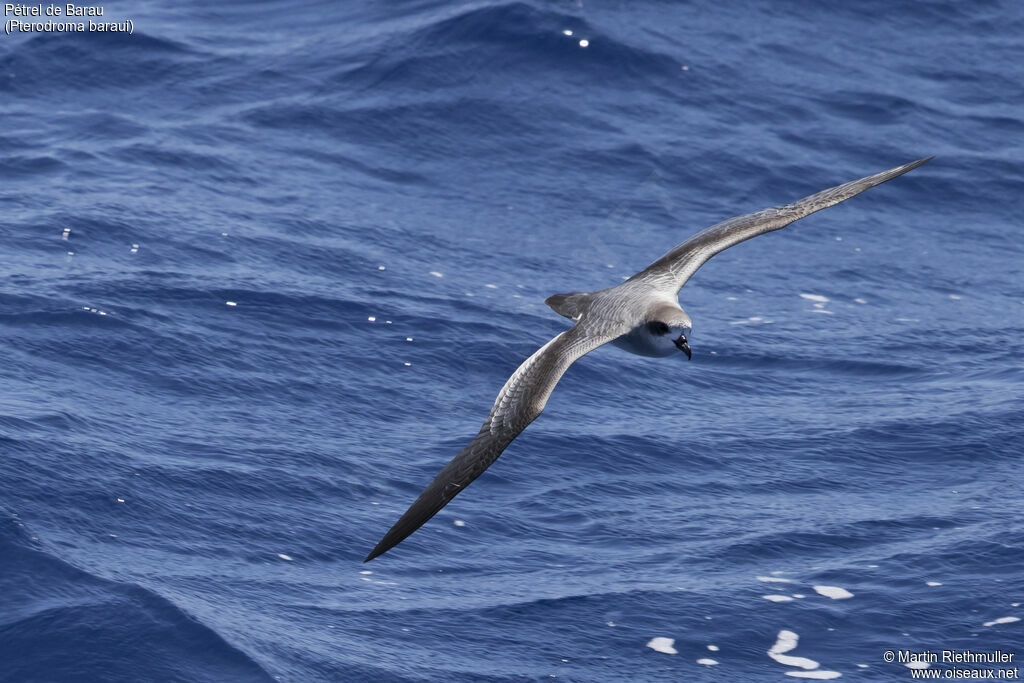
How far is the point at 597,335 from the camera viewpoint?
1154 centimetres

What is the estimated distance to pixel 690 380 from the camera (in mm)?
19859

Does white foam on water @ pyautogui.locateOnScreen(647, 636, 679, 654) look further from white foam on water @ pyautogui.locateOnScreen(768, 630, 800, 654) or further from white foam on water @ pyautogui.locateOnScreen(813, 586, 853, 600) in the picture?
white foam on water @ pyautogui.locateOnScreen(813, 586, 853, 600)

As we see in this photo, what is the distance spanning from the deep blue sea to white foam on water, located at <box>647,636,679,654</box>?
0.03 meters

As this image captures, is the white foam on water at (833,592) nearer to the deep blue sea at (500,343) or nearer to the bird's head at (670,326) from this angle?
the deep blue sea at (500,343)

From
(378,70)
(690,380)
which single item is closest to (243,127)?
(378,70)

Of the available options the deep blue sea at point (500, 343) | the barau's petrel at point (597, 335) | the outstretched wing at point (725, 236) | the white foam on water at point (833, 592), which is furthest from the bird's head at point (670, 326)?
the white foam on water at point (833, 592)

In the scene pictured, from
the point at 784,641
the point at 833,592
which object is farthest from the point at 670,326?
the point at 833,592

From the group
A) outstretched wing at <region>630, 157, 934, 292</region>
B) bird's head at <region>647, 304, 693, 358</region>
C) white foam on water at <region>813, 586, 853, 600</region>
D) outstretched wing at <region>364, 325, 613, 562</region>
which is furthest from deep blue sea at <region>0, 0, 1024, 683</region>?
bird's head at <region>647, 304, 693, 358</region>

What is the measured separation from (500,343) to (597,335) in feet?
26.0

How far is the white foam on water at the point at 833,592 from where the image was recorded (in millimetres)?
15172

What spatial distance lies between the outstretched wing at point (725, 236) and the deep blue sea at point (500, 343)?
3.93 metres

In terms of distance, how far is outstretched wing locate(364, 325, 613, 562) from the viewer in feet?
32.6

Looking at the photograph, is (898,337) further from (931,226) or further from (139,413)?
(139,413)

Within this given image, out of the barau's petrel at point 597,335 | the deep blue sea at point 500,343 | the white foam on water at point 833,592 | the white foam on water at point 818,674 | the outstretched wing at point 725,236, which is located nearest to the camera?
the barau's petrel at point 597,335
